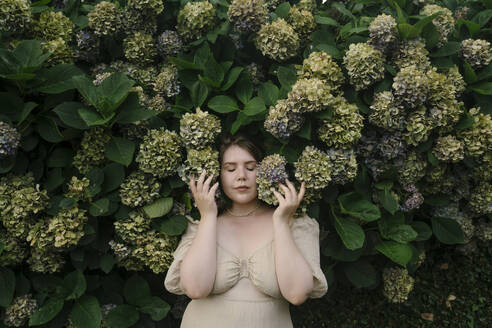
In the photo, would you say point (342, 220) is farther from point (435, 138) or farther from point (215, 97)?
point (215, 97)

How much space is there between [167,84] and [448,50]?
1.79 metres

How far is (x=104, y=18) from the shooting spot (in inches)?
95.4

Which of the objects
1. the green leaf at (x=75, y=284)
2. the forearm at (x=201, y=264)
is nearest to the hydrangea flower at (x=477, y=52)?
the forearm at (x=201, y=264)

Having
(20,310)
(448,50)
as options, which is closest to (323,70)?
(448,50)

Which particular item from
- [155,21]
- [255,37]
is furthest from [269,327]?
[155,21]

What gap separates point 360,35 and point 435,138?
805mm

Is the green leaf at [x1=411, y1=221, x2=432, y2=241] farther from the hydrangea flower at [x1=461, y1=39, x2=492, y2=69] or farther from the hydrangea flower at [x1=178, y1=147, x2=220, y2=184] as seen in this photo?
the hydrangea flower at [x1=178, y1=147, x2=220, y2=184]

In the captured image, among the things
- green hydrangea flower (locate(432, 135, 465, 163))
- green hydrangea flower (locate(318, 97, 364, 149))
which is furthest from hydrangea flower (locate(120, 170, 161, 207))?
green hydrangea flower (locate(432, 135, 465, 163))

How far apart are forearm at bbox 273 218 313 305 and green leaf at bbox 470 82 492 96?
5.27 ft

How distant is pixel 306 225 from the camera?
229 cm

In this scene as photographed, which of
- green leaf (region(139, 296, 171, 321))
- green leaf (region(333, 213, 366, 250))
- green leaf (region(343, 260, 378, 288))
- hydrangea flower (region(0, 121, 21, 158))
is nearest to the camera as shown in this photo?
hydrangea flower (region(0, 121, 21, 158))

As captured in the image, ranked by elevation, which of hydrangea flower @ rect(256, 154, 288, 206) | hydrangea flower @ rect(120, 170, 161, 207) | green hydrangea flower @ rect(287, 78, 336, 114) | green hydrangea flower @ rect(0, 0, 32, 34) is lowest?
hydrangea flower @ rect(120, 170, 161, 207)

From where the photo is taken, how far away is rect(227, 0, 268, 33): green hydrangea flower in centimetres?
236

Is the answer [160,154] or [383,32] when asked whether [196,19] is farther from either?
[383,32]
